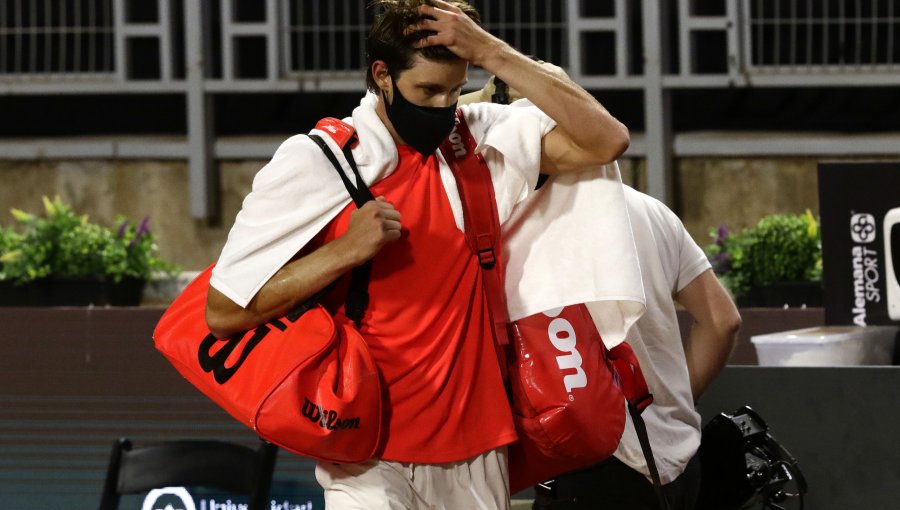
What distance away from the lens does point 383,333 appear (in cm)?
245

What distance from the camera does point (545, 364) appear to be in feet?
8.22

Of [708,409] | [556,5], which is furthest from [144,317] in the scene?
[556,5]

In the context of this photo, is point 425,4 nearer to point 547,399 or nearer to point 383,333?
point 383,333

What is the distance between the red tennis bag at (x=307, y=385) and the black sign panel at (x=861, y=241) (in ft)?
7.19

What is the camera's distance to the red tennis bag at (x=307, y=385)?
2.36 meters

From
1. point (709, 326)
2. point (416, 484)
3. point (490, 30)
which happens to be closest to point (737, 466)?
point (709, 326)

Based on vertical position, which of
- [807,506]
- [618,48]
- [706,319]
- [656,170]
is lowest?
[807,506]

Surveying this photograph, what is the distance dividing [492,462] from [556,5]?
5705 mm

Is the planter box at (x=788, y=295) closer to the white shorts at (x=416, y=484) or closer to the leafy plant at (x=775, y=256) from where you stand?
the leafy plant at (x=775, y=256)

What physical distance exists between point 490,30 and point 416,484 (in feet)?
18.9

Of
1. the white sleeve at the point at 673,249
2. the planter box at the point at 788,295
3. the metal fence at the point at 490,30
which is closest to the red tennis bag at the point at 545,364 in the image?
the white sleeve at the point at 673,249

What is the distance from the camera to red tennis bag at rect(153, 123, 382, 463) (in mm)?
2355

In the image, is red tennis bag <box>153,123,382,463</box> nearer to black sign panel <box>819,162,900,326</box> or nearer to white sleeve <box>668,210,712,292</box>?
white sleeve <box>668,210,712,292</box>

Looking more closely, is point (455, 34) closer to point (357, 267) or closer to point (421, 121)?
point (421, 121)
